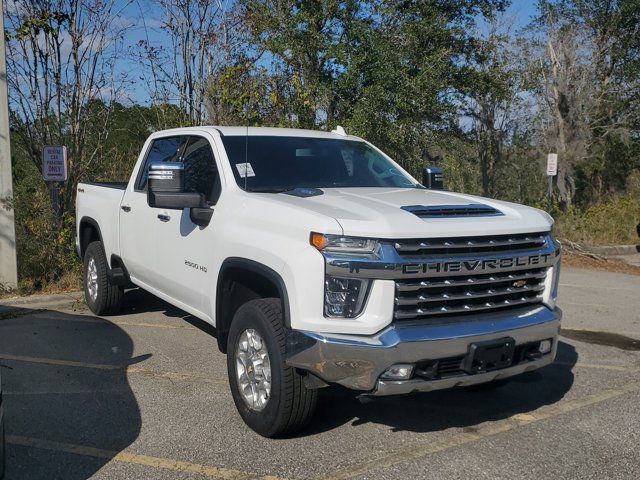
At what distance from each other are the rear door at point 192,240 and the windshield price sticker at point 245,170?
0.57ft

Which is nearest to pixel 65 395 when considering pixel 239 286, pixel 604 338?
pixel 239 286

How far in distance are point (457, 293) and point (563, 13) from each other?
24792 millimetres

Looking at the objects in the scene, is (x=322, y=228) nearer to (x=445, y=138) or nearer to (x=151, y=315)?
(x=151, y=315)

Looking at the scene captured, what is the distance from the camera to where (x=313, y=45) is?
42.9 ft

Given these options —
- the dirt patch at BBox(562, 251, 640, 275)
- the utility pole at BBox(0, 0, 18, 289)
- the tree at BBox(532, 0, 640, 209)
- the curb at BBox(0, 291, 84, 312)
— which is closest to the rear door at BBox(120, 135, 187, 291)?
the curb at BBox(0, 291, 84, 312)

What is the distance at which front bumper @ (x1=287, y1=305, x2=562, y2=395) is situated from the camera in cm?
359

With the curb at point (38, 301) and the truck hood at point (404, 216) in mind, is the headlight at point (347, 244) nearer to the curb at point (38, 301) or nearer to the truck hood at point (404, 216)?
the truck hood at point (404, 216)

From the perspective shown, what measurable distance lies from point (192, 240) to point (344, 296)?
1793 millimetres

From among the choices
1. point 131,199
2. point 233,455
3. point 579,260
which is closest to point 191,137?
point 131,199

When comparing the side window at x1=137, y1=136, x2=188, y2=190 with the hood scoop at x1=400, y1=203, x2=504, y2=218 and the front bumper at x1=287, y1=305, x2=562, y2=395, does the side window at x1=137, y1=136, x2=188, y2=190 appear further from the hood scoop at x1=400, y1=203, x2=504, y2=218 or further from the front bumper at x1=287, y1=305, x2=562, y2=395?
the front bumper at x1=287, y1=305, x2=562, y2=395

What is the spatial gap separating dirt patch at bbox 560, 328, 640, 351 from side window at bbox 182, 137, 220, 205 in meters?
4.24

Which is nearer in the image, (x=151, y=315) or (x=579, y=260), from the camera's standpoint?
(x=151, y=315)

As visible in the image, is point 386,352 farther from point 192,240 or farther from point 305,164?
point 305,164

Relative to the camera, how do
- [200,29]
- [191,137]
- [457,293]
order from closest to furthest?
1. [457,293]
2. [191,137]
3. [200,29]
